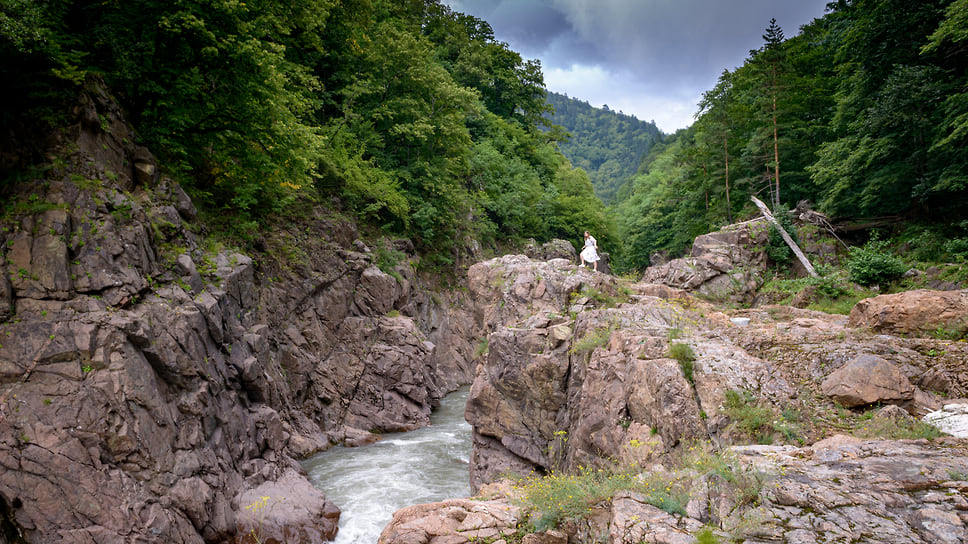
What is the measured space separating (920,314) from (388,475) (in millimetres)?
13796

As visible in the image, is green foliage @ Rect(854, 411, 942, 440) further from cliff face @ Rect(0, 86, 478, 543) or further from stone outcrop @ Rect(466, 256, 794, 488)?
cliff face @ Rect(0, 86, 478, 543)

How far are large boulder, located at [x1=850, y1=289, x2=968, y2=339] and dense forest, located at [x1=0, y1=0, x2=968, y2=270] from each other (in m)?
9.32

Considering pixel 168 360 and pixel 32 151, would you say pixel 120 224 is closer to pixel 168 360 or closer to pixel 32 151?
pixel 32 151

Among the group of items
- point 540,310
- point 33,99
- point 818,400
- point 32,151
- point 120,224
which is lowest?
point 818,400

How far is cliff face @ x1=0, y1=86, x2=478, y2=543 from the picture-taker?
8.52 meters

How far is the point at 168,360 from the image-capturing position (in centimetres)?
1032

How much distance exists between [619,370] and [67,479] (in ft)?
35.5

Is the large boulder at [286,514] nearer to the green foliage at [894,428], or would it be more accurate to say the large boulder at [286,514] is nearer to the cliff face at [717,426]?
the cliff face at [717,426]

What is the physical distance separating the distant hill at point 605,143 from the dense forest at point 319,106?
72476 mm

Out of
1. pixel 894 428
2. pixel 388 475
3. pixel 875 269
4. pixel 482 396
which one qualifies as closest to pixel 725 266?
pixel 875 269

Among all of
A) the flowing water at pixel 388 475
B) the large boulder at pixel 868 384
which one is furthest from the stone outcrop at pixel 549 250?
the large boulder at pixel 868 384

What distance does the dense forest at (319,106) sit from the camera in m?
11.3

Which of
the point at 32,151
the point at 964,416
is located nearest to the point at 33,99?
the point at 32,151

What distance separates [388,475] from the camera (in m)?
14.5
